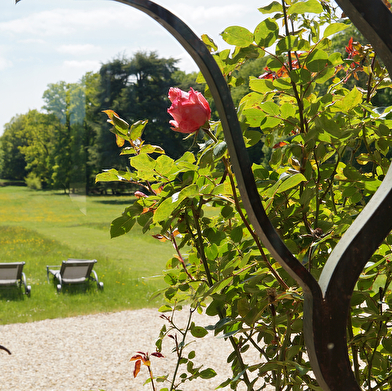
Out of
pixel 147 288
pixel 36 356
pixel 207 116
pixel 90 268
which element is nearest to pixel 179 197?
pixel 207 116

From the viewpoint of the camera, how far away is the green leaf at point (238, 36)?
66 centimetres

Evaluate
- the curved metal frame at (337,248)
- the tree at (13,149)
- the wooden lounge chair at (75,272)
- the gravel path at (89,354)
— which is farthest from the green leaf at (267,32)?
the tree at (13,149)

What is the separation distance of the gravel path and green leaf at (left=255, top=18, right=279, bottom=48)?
142 inches

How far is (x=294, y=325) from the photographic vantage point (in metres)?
0.70

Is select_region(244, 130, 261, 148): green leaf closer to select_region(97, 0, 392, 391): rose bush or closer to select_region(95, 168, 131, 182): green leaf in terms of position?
select_region(97, 0, 392, 391): rose bush

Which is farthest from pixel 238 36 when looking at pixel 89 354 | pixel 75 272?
pixel 75 272

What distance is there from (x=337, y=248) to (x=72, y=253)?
11.9 metres

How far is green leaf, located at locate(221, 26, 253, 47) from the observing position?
66cm

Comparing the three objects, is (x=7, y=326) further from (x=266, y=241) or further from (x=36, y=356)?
(x=266, y=241)

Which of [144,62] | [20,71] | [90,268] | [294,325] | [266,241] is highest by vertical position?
[144,62]

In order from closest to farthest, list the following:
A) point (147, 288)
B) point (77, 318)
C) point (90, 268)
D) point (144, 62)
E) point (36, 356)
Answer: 1. point (36, 356)
2. point (77, 318)
3. point (90, 268)
4. point (147, 288)
5. point (144, 62)

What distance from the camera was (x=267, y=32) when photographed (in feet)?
2.20

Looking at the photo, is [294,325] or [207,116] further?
[294,325]

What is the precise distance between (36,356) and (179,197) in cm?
460
